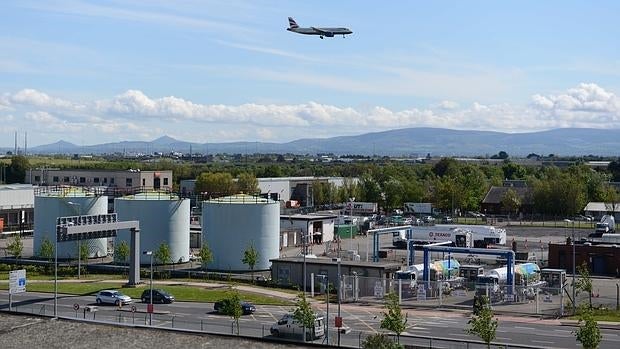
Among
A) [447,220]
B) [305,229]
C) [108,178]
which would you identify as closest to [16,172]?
[108,178]

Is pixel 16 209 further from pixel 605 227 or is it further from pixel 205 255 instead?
pixel 605 227

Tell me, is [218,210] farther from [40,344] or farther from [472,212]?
[472,212]

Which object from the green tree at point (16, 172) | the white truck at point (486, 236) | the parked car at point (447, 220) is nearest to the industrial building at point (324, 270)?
the white truck at point (486, 236)

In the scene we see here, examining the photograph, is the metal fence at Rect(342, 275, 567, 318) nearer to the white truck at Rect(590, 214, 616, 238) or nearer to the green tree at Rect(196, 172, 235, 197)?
the white truck at Rect(590, 214, 616, 238)

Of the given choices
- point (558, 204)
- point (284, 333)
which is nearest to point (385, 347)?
point (284, 333)

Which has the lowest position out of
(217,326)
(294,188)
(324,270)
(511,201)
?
(217,326)
